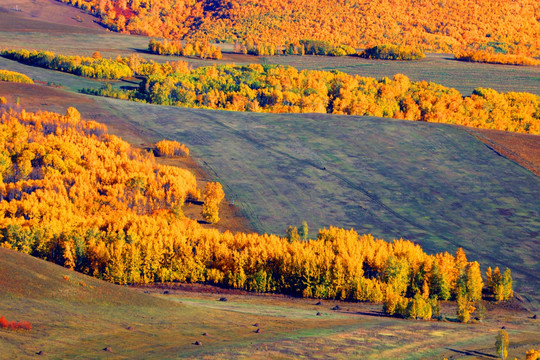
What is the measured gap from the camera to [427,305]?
50.8 m

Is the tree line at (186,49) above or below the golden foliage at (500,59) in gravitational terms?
below

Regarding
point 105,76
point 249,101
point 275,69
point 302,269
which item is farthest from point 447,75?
point 302,269

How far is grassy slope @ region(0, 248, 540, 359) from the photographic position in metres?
36.3

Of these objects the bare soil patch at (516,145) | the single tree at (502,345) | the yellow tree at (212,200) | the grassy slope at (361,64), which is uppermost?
the grassy slope at (361,64)

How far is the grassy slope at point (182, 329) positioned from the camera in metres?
36.3

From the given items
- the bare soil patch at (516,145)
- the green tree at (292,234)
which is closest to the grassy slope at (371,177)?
the bare soil patch at (516,145)

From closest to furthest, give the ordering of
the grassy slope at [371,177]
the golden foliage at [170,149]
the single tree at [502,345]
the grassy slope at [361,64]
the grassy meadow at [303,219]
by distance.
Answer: the grassy meadow at [303,219], the single tree at [502,345], the grassy slope at [371,177], the golden foliage at [170,149], the grassy slope at [361,64]

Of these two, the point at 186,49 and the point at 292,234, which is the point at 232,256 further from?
the point at 186,49

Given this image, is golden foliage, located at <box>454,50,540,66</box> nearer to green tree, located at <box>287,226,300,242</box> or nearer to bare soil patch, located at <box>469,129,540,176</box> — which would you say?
bare soil patch, located at <box>469,129,540,176</box>

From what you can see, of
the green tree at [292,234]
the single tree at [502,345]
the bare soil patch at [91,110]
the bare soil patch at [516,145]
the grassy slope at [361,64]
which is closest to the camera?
the single tree at [502,345]

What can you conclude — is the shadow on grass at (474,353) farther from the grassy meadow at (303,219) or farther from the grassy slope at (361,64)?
the grassy slope at (361,64)

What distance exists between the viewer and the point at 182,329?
135 ft

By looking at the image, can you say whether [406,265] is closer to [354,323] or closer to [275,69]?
[354,323]

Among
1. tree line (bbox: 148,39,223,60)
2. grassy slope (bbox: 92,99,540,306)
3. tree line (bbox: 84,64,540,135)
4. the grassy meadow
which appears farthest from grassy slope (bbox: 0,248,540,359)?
tree line (bbox: 148,39,223,60)
